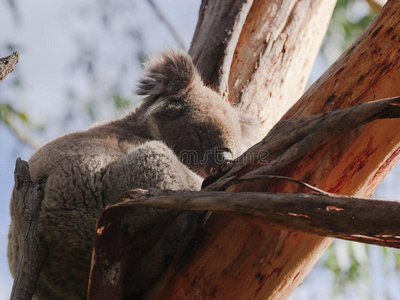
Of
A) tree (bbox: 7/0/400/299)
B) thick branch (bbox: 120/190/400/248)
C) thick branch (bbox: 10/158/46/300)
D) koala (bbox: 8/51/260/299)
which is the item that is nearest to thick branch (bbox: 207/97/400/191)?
tree (bbox: 7/0/400/299)

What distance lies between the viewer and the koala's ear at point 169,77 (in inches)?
128

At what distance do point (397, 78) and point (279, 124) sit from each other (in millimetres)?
474

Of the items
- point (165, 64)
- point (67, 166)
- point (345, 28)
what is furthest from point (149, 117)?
point (345, 28)

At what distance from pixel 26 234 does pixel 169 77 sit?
4.80 ft

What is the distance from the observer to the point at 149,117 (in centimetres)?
325

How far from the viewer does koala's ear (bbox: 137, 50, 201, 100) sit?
10.7 feet

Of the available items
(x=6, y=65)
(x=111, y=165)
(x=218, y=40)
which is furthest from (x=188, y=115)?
(x=6, y=65)

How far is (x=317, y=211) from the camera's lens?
159 centimetres

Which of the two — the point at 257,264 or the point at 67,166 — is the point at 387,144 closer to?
the point at 257,264

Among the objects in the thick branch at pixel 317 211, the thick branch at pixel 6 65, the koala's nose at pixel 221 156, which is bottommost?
the thick branch at pixel 317 211

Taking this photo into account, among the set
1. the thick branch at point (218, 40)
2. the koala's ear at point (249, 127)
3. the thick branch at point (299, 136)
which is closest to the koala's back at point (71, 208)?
the thick branch at point (299, 136)

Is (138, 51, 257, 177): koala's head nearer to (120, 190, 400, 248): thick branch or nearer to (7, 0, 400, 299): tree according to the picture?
(7, 0, 400, 299): tree

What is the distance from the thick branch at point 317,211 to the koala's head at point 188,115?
4.28ft

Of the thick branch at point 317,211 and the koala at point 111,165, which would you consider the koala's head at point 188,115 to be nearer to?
the koala at point 111,165
